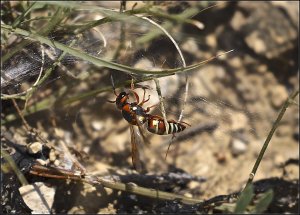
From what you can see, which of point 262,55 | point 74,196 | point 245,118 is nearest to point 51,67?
point 74,196

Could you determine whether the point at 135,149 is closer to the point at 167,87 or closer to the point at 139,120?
the point at 139,120

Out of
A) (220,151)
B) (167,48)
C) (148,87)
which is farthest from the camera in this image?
(220,151)

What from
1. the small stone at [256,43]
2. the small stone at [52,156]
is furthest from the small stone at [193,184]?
the small stone at [256,43]

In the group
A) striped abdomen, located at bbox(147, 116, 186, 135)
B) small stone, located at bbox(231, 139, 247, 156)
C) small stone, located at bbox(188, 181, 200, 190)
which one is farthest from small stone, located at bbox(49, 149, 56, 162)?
small stone, located at bbox(231, 139, 247, 156)

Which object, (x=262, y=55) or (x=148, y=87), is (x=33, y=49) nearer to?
(x=148, y=87)

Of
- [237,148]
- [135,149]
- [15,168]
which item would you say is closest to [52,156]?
[15,168]

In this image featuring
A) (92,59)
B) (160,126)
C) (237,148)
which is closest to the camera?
(92,59)

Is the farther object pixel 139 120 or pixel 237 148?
pixel 237 148
